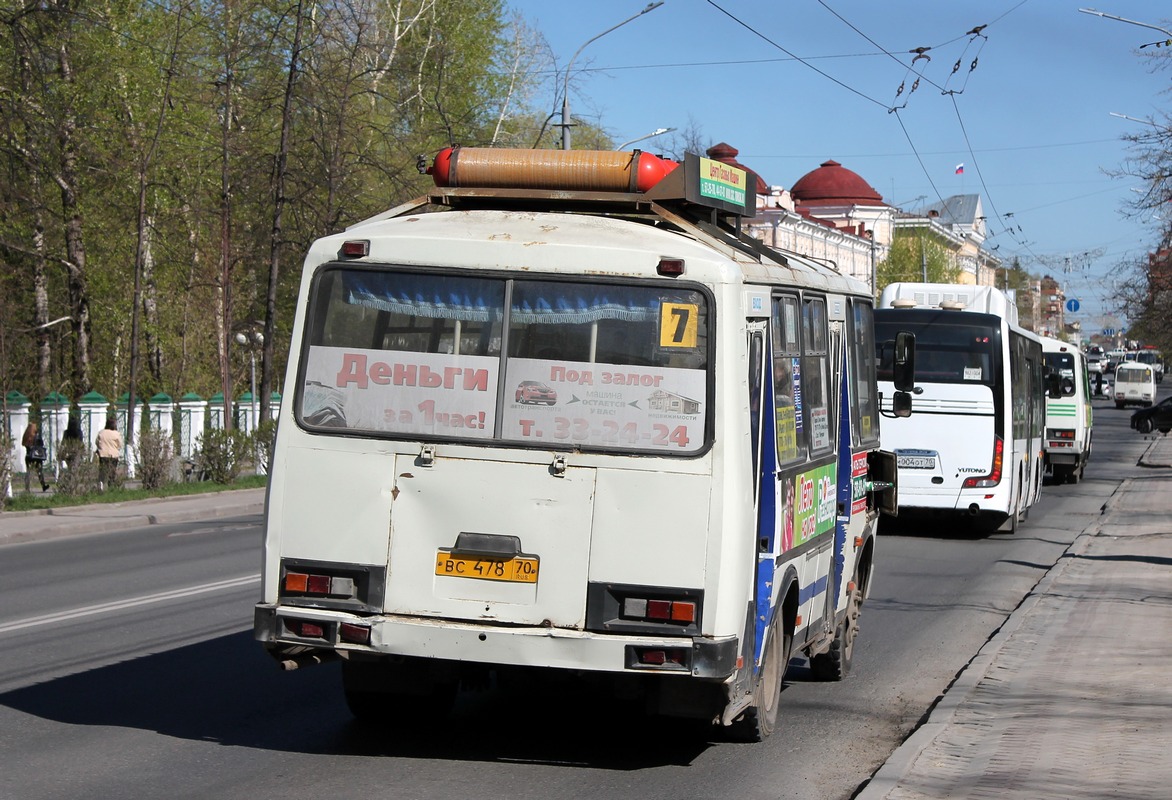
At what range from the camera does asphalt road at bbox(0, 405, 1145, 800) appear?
6.61 m

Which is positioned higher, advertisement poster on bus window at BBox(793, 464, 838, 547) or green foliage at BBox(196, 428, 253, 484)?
advertisement poster on bus window at BBox(793, 464, 838, 547)

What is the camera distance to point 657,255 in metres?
6.64

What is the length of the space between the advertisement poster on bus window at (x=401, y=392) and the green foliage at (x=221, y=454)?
72.8 ft

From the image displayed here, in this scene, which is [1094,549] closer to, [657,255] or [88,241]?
[657,255]

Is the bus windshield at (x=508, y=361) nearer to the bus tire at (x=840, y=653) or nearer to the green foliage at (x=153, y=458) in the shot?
the bus tire at (x=840, y=653)

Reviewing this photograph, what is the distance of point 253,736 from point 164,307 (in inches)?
1457

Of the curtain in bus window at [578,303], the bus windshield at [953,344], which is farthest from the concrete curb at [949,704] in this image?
the bus windshield at [953,344]

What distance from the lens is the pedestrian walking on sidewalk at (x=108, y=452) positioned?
25812 mm

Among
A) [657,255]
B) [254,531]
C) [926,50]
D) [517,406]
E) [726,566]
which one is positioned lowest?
[254,531]

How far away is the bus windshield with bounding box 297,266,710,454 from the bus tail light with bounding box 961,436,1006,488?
14.2m

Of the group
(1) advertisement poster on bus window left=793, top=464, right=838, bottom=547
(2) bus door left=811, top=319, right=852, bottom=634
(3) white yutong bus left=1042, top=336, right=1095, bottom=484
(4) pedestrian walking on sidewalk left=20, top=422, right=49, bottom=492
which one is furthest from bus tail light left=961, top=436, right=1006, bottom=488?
(4) pedestrian walking on sidewalk left=20, top=422, right=49, bottom=492

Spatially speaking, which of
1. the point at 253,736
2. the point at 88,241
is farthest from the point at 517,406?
the point at 88,241

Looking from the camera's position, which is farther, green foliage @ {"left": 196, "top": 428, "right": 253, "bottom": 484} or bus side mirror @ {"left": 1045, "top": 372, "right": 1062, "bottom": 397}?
green foliage @ {"left": 196, "top": 428, "right": 253, "bottom": 484}

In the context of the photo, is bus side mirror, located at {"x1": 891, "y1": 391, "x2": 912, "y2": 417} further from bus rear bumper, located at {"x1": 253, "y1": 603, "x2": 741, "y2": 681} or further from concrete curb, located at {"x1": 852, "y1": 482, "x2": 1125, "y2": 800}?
bus rear bumper, located at {"x1": 253, "y1": 603, "x2": 741, "y2": 681}
